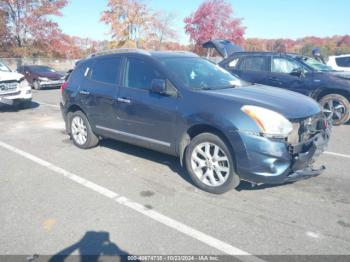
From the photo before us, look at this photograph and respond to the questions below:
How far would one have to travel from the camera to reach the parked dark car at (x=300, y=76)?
806cm

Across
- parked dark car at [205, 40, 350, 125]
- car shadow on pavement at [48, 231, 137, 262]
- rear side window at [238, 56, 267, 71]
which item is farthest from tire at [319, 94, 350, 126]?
car shadow on pavement at [48, 231, 137, 262]

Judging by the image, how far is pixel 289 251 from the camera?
2.98 m

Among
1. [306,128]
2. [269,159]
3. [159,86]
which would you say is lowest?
[269,159]

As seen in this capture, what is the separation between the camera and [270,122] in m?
3.71

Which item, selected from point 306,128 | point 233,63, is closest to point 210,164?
point 306,128

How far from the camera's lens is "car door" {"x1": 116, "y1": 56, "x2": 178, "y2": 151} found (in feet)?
14.8

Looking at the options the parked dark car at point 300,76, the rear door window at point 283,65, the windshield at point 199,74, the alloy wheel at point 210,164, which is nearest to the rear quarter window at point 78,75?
the windshield at point 199,74

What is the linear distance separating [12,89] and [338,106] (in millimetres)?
9372

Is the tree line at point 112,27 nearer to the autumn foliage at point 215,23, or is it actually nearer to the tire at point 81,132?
the autumn foliage at point 215,23

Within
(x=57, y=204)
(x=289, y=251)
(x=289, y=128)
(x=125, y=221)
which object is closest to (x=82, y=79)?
(x=57, y=204)

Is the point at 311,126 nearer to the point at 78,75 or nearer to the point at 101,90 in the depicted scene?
the point at 101,90

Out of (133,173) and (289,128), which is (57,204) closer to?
(133,173)

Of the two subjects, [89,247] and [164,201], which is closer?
[89,247]

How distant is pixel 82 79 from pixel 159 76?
6.55ft
